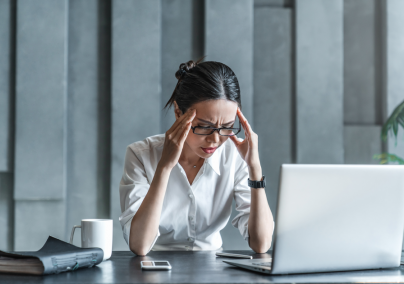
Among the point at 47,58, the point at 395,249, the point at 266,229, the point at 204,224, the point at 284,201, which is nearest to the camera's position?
the point at 284,201

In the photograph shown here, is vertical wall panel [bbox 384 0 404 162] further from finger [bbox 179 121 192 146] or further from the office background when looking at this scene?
finger [bbox 179 121 192 146]

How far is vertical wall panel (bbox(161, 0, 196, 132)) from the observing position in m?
2.30

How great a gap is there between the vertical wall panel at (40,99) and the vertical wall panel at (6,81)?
0.28ft

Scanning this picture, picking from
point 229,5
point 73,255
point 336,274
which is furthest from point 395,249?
point 229,5

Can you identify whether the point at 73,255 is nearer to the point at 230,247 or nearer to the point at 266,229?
the point at 266,229

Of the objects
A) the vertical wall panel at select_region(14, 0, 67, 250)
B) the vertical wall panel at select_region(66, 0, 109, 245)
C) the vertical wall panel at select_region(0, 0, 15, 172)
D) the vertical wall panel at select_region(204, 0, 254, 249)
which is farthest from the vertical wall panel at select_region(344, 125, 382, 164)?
the vertical wall panel at select_region(0, 0, 15, 172)

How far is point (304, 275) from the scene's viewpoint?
0.79m

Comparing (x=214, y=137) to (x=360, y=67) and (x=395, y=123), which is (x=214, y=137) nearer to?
(x=395, y=123)

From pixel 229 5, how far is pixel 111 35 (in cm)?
76

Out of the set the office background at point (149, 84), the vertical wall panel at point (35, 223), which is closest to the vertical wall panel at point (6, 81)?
Answer: the office background at point (149, 84)

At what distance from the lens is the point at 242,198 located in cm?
147

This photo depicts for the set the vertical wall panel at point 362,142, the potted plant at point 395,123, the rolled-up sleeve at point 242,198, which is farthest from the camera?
the vertical wall panel at point 362,142

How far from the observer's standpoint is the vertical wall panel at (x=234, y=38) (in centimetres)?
228

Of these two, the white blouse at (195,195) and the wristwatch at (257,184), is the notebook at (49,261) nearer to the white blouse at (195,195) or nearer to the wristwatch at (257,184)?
the white blouse at (195,195)
